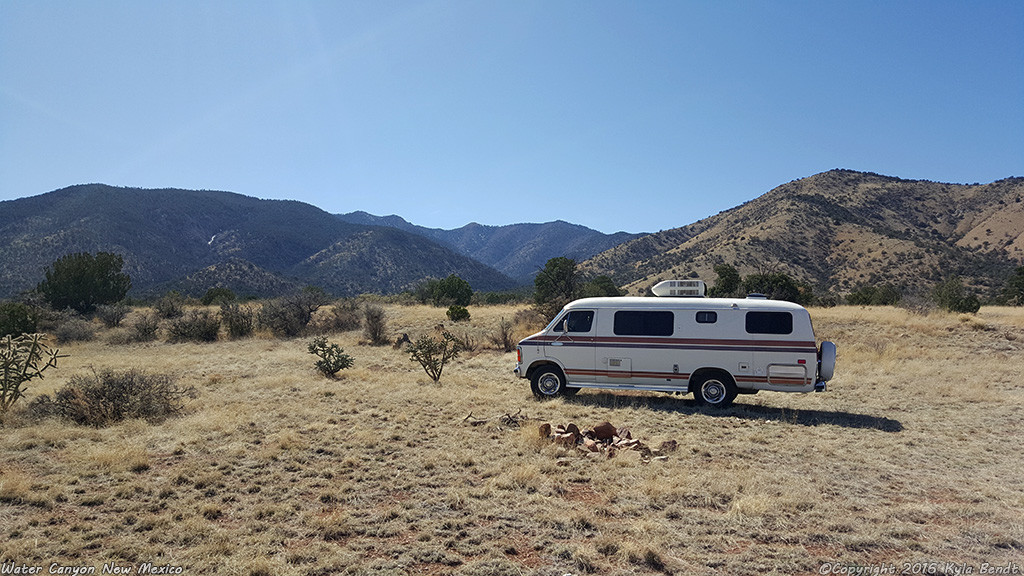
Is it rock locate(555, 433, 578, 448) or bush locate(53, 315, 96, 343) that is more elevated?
bush locate(53, 315, 96, 343)

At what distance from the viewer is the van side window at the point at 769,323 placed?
10766mm

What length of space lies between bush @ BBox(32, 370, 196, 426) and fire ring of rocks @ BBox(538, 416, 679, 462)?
7.55 metres

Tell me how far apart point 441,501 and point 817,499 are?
439 centimetres

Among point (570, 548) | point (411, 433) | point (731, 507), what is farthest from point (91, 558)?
point (731, 507)

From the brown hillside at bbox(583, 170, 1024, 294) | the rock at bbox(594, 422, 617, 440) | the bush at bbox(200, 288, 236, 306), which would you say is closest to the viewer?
the rock at bbox(594, 422, 617, 440)

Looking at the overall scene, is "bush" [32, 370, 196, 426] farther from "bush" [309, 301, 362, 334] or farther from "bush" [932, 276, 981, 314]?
"bush" [932, 276, 981, 314]

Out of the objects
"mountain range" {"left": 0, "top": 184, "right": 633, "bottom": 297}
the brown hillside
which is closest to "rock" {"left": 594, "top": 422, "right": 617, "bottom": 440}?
the brown hillside

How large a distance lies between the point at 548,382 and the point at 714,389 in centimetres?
379

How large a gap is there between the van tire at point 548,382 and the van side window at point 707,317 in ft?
11.2

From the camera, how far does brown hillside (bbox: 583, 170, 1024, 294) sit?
194 feet

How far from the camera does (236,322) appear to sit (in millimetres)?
25875

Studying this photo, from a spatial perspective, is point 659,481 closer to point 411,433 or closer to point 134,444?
point 411,433

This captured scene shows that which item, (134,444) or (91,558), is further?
(134,444)

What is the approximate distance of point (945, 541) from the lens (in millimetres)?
4863
